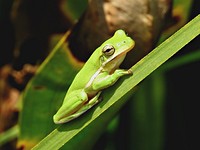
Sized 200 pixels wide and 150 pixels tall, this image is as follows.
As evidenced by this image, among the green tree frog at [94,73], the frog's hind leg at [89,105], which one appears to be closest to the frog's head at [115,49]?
the green tree frog at [94,73]

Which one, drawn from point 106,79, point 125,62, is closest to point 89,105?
point 106,79

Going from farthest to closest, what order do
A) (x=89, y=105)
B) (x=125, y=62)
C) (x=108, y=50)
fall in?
(x=125, y=62) → (x=108, y=50) → (x=89, y=105)

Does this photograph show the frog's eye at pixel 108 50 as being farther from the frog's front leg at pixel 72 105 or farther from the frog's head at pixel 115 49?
the frog's front leg at pixel 72 105

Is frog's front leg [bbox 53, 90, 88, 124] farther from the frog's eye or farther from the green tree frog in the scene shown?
the frog's eye

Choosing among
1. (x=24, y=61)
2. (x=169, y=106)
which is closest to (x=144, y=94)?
(x=169, y=106)

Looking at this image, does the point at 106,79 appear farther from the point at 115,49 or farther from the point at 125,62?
the point at 125,62

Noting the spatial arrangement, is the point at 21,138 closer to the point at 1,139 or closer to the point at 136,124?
the point at 1,139
